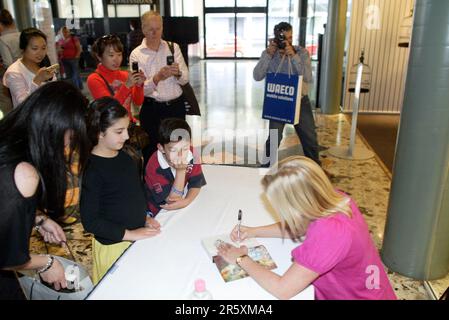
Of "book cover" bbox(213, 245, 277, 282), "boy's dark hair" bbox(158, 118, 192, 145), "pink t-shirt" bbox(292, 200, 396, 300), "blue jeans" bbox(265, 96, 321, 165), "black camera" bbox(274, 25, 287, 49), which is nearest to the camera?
"pink t-shirt" bbox(292, 200, 396, 300)

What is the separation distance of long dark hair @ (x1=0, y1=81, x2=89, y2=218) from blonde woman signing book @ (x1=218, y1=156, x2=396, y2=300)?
74 centimetres

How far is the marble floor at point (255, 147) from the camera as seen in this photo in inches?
122

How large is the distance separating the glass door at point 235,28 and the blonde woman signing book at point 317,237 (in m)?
15.6

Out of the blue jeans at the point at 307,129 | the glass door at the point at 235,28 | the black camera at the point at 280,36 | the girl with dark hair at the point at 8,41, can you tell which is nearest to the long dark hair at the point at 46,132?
the black camera at the point at 280,36

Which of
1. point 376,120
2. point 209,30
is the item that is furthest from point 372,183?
point 209,30

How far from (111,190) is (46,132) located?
1.96 ft

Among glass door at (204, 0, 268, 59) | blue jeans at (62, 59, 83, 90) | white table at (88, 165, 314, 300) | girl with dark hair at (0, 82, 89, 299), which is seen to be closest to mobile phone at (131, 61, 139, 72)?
white table at (88, 165, 314, 300)

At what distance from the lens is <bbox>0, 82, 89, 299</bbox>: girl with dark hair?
133cm

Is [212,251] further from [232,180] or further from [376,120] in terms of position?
[376,120]

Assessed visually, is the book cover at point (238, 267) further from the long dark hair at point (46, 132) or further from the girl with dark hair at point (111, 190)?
the long dark hair at point (46, 132)

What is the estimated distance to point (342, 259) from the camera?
4.94ft

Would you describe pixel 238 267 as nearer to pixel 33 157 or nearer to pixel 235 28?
pixel 33 157

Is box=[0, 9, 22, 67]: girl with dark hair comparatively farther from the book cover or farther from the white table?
the book cover

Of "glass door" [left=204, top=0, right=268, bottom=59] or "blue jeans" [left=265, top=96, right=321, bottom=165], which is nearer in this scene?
"blue jeans" [left=265, top=96, right=321, bottom=165]
